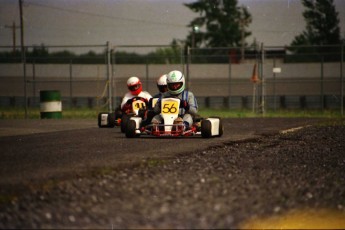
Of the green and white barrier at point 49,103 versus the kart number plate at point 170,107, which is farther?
the green and white barrier at point 49,103

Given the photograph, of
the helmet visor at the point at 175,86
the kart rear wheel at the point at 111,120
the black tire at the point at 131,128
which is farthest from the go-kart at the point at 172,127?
the kart rear wheel at the point at 111,120

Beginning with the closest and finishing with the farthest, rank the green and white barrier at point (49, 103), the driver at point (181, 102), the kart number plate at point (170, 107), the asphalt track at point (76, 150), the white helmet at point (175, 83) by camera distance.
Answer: the asphalt track at point (76, 150)
the kart number plate at point (170, 107)
the driver at point (181, 102)
the white helmet at point (175, 83)
the green and white barrier at point (49, 103)

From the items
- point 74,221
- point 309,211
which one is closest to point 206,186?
point 309,211

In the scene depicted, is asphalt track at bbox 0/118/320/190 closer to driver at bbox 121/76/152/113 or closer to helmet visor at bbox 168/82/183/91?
helmet visor at bbox 168/82/183/91

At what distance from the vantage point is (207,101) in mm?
44938

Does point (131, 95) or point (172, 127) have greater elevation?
point (131, 95)

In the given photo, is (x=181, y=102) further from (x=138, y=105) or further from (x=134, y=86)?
(x=134, y=86)

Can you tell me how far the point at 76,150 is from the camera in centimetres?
1212

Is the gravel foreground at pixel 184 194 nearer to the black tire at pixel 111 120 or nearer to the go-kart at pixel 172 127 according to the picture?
the go-kart at pixel 172 127

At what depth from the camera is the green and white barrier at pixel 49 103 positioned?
84.8ft

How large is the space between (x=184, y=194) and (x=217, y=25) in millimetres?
55231

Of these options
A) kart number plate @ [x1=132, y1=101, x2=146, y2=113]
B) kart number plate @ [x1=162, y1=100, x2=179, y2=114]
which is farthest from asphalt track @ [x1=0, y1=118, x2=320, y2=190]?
kart number plate @ [x1=132, y1=101, x2=146, y2=113]

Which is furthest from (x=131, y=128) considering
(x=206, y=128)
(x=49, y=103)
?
(x=49, y=103)

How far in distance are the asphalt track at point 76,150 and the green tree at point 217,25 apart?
4382 centimetres
